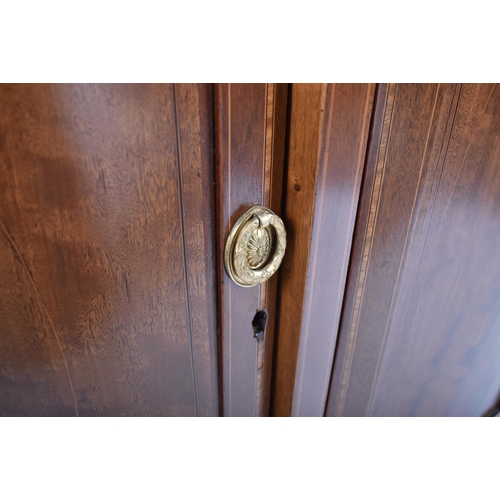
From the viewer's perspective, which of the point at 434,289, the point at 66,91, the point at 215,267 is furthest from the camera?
the point at 434,289

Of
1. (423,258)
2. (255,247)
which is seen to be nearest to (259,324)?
(255,247)

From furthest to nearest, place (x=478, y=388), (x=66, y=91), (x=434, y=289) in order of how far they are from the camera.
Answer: (x=478, y=388) < (x=434, y=289) < (x=66, y=91)

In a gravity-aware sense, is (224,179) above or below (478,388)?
above

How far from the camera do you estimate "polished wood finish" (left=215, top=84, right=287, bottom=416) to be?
0.90 feet

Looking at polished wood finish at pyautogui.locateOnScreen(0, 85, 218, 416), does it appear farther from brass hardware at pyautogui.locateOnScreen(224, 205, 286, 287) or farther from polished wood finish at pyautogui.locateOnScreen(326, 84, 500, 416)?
polished wood finish at pyautogui.locateOnScreen(326, 84, 500, 416)

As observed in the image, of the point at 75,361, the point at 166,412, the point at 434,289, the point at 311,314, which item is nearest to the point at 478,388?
the point at 434,289

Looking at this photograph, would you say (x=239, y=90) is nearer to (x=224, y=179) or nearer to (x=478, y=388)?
(x=224, y=179)

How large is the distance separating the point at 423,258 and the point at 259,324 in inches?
8.2

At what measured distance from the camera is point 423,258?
43cm

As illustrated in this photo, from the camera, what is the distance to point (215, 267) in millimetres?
326

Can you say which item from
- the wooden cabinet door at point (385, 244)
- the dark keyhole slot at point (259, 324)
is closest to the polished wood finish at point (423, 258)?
the wooden cabinet door at point (385, 244)

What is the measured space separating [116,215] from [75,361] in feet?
0.44

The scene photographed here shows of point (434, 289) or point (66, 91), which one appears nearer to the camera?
→ point (66, 91)

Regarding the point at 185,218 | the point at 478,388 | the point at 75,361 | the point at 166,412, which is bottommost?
the point at 478,388
